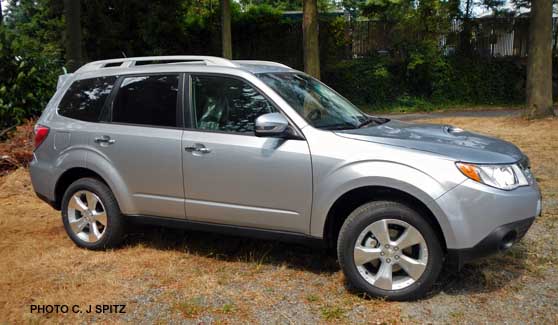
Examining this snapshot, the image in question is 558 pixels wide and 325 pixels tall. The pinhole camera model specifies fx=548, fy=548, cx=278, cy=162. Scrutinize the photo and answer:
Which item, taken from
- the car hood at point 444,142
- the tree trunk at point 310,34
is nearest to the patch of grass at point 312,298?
the car hood at point 444,142

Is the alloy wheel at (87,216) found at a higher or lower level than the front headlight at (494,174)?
lower

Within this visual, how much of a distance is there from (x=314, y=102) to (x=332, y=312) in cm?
179

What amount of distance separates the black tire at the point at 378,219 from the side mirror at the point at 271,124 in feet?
2.69

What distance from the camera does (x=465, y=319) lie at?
3570mm

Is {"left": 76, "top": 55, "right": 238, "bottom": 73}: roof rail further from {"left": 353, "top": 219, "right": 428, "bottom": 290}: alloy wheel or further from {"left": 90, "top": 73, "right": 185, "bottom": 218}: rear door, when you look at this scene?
{"left": 353, "top": 219, "right": 428, "bottom": 290}: alloy wheel

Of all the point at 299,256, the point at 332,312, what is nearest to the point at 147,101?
the point at 299,256

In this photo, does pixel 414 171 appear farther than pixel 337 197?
No

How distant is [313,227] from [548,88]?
10.5 meters

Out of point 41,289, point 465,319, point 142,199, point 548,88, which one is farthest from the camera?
point 548,88

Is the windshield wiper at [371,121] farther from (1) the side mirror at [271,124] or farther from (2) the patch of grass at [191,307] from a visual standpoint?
(2) the patch of grass at [191,307]

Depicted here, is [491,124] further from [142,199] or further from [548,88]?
[142,199]

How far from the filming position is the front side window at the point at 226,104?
444cm

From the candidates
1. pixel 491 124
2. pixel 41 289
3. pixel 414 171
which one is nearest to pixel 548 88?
pixel 491 124

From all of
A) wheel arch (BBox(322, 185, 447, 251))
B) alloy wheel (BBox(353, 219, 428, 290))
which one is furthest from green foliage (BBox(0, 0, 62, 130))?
alloy wheel (BBox(353, 219, 428, 290))
